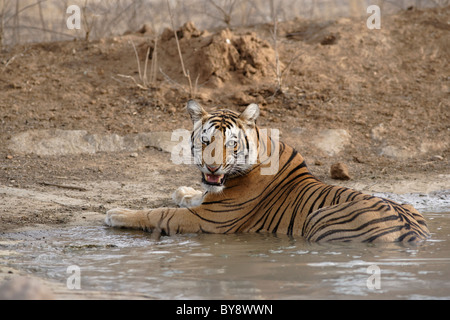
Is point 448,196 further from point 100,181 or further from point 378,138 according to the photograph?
point 100,181

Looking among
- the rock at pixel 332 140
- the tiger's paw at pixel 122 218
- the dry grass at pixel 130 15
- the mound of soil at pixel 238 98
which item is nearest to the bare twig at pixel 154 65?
the mound of soil at pixel 238 98

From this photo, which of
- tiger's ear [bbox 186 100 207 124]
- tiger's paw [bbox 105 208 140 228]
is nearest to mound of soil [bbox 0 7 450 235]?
tiger's paw [bbox 105 208 140 228]

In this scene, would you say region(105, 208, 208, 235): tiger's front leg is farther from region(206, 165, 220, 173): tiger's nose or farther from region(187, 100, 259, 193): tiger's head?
region(206, 165, 220, 173): tiger's nose

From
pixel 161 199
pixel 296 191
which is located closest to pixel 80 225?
pixel 161 199

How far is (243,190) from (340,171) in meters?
2.32

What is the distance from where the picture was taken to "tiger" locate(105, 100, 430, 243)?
5.22m

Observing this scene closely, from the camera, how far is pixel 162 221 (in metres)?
5.49

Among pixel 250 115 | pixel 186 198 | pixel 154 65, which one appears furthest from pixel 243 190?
pixel 154 65

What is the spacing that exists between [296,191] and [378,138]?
400 centimetres

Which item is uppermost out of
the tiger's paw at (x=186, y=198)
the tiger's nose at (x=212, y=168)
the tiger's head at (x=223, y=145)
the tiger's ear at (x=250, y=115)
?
the tiger's ear at (x=250, y=115)

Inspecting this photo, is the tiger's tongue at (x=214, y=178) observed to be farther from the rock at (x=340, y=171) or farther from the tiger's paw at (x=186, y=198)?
the rock at (x=340, y=171)

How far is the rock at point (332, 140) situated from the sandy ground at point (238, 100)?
0.02 m

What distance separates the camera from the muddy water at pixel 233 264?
3656 millimetres

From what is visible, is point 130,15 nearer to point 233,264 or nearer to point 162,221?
point 162,221
